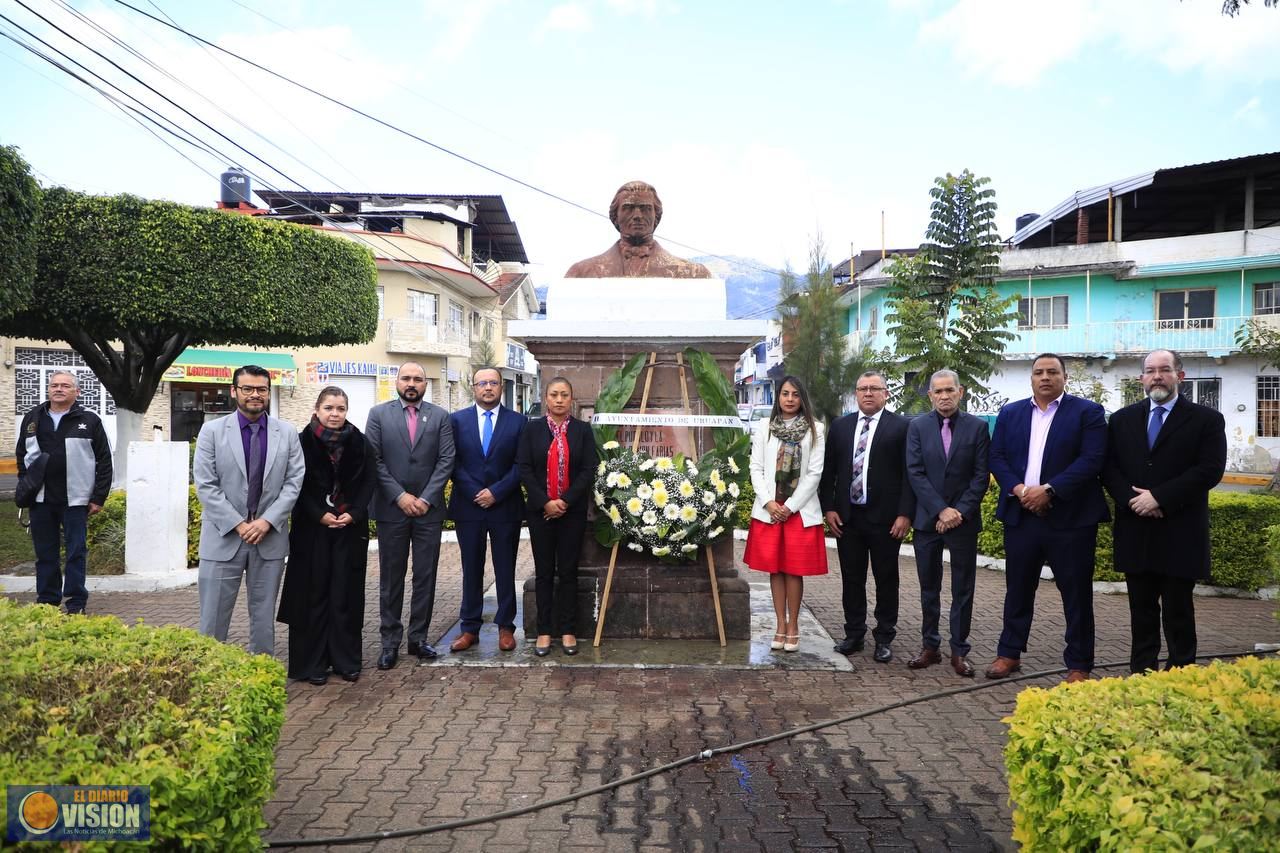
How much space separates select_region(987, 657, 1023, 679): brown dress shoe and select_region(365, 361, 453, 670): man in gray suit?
12.6 feet

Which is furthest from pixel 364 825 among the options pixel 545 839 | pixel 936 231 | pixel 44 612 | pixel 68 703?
pixel 936 231

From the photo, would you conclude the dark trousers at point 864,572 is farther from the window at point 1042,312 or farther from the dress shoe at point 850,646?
the window at point 1042,312

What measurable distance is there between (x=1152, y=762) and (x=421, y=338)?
3282 cm

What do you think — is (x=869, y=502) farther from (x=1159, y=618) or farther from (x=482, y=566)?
(x=482, y=566)

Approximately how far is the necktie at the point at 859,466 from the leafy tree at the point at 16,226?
976cm

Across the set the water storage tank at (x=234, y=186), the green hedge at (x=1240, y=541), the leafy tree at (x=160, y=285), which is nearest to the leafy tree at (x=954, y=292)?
the green hedge at (x=1240, y=541)

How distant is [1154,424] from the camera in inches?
205

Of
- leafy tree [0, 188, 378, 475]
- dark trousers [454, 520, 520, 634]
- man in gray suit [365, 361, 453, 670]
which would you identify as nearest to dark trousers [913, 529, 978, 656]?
dark trousers [454, 520, 520, 634]

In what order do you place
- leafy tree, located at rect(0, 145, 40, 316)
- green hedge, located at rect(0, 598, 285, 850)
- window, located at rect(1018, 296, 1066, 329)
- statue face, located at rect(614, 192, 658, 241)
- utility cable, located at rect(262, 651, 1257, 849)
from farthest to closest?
window, located at rect(1018, 296, 1066, 329) → leafy tree, located at rect(0, 145, 40, 316) → statue face, located at rect(614, 192, 658, 241) → utility cable, located at rect(262, 651, 1257, 849) → green hedge, located at rect(0, 598, 285, 850)

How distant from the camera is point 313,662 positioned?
5.44 meters

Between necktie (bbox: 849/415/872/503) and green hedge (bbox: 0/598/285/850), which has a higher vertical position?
necktie (bbox: 849/415/872/503)

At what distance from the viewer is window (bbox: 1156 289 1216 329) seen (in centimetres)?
2648

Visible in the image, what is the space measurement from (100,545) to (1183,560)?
9.95 metres

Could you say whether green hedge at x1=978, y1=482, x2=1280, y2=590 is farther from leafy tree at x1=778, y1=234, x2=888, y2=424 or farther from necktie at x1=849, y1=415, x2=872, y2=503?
leafy tree at x1=778, y1=234, x2=888, y2=424
